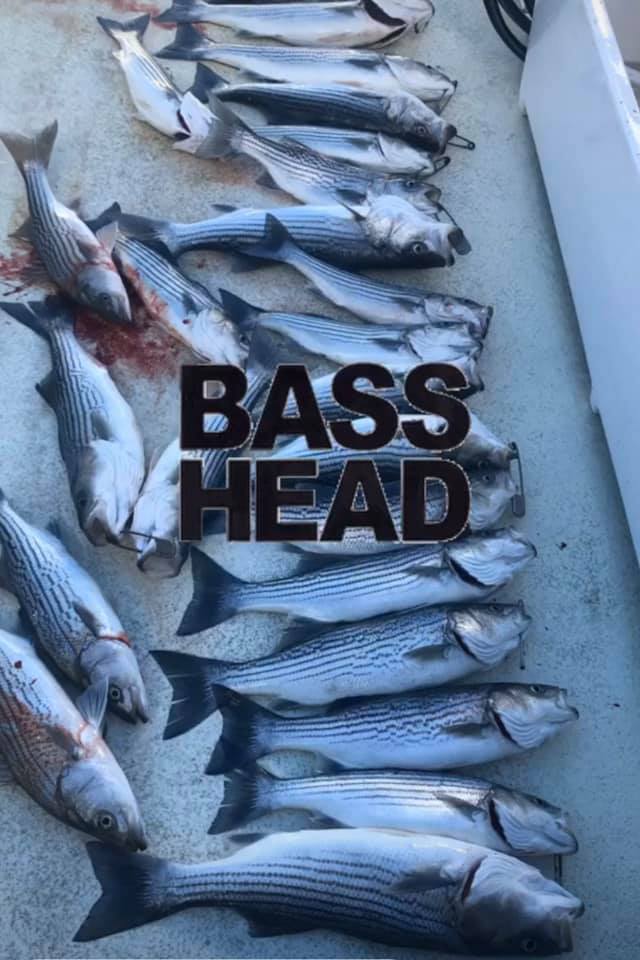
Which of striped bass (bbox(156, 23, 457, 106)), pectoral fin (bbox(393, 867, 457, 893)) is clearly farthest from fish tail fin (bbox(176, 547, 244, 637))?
striped bass (bbox(156, 23, 457, 106))

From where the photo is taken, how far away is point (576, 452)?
2.70 m

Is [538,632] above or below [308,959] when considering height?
above

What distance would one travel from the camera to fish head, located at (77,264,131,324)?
2.74 metres

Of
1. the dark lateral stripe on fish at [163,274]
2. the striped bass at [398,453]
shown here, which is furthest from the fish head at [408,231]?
the striped bass at [398,453]

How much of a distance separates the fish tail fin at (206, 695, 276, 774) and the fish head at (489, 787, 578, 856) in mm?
506

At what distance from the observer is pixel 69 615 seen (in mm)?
2197

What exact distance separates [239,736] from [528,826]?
63 cm

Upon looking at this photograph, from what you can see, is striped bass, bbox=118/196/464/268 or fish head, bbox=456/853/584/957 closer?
fish head, bbox=456/853/584/957

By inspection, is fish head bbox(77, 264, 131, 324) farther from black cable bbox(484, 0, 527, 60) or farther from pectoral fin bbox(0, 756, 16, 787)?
black cable bbox(484, 0, 527, 60)

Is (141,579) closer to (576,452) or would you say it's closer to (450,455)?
(450,455)

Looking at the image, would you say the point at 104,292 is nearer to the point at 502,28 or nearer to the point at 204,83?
the point at 204,83

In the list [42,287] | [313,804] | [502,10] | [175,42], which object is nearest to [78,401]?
[42,287]

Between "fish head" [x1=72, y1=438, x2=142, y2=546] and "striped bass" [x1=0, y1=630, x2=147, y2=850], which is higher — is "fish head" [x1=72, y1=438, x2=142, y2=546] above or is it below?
above

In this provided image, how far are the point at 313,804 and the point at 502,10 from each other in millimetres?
3113
